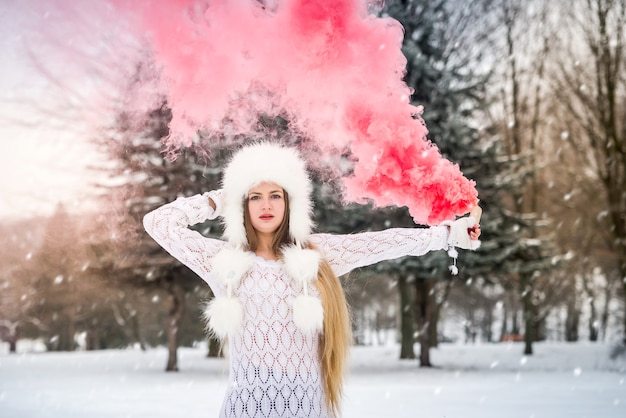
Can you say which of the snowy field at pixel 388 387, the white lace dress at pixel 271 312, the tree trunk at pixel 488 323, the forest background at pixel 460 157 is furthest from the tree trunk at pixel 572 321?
the white lace dress at pixel 271 312

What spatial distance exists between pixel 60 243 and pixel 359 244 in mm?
13507

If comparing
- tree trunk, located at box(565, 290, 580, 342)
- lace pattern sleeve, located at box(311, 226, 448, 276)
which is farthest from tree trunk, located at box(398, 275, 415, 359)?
tree trunk, located at box(565, 290, 580, 342)

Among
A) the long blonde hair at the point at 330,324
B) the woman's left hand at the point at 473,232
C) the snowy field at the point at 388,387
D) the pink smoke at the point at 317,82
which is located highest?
the pink smoke at the point at 317,82

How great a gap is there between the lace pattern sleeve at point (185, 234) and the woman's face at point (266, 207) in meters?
0.25

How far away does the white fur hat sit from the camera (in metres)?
3.23

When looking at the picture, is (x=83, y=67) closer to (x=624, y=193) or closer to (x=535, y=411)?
(x=535, y=411)

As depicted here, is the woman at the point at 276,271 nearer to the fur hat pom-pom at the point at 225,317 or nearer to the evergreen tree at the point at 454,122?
the fur hat pom-pom at the point at 225,317

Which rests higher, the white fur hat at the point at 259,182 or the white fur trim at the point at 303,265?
the white fur hat at the point at 259,182

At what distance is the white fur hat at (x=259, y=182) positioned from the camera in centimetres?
323

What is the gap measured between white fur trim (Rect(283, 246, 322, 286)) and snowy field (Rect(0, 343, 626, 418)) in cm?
487

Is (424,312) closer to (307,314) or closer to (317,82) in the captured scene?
(317,82)

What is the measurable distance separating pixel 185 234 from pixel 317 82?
71.4 inches

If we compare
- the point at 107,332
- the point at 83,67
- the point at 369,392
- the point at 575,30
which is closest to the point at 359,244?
the point at 369,392

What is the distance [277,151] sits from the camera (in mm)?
3363
